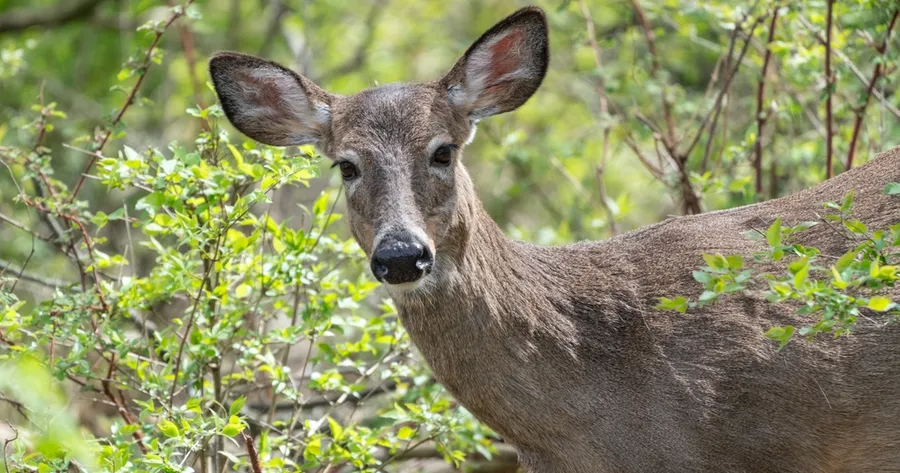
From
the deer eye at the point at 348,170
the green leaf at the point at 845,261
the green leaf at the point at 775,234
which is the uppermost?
the deer eye at the point at 348,170

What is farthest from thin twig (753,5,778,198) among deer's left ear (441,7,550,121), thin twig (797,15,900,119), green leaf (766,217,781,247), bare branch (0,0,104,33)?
bare branch (0,0,104,33)

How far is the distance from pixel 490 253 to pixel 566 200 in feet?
24.5

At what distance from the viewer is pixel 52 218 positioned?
6.72 metres

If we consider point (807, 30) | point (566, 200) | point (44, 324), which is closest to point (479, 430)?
point (44, 324)

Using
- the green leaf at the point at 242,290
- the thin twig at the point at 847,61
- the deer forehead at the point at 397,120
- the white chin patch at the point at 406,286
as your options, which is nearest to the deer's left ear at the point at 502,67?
the deer forehead at the point at 397,120

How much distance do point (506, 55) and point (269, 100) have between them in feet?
4.12

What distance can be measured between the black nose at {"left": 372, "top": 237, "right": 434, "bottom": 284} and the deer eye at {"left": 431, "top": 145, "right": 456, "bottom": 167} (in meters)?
0.63

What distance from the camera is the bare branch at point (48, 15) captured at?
40.6 feet

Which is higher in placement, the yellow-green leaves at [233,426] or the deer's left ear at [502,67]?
the deer's left ear at [502,67]

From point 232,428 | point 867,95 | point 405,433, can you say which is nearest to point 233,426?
point 232,428

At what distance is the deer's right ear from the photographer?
5.84 metres

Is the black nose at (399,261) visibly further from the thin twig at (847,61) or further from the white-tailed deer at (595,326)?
the thin twig at (847,61)

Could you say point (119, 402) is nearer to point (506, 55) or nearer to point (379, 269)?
point (379, 269)

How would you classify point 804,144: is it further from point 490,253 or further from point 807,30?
point 490,253
